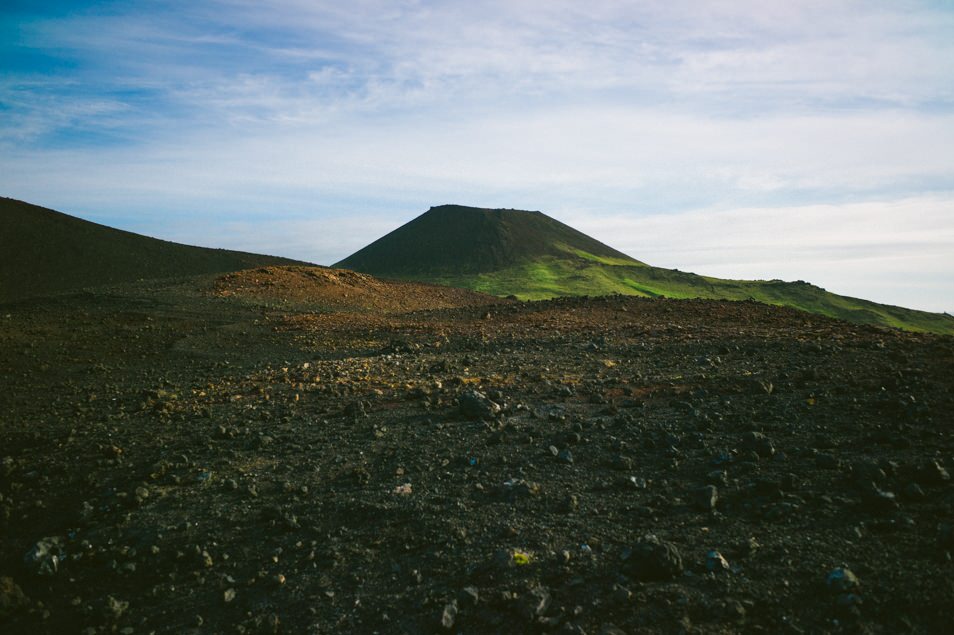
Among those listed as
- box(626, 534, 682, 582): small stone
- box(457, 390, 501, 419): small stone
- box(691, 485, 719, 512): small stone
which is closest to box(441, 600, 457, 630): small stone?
box(626, 534, 682, 582): small stone

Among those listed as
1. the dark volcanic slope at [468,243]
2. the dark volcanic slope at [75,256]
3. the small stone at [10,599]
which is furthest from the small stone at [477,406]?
the dark volcanic slope at [468,243]

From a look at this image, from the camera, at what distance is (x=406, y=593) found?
4.68 meters

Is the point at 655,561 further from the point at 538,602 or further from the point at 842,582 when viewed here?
the point at 842,582

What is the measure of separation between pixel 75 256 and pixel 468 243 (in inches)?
1520

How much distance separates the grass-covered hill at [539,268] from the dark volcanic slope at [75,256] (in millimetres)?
20938

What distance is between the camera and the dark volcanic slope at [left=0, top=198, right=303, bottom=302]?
124ft

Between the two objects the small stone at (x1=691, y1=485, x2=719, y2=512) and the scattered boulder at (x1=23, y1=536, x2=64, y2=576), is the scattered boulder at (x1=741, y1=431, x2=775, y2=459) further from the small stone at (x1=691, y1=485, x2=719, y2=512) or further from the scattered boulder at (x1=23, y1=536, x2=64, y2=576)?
the scattered boulder at (x1=23, y1=536, x2=64, y2=576)

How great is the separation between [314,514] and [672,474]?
3484 millimetres

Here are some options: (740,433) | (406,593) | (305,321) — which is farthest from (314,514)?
(305,321)

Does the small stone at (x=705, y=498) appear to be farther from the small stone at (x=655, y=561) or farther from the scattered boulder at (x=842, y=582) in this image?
the scattered boulder at (x=842, y=582)

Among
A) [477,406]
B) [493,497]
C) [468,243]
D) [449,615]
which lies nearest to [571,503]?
[493,497]

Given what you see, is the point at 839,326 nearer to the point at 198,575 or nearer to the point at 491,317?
the point at 491,317

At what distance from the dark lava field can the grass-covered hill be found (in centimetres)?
3988

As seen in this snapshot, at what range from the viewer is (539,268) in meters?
62.9
